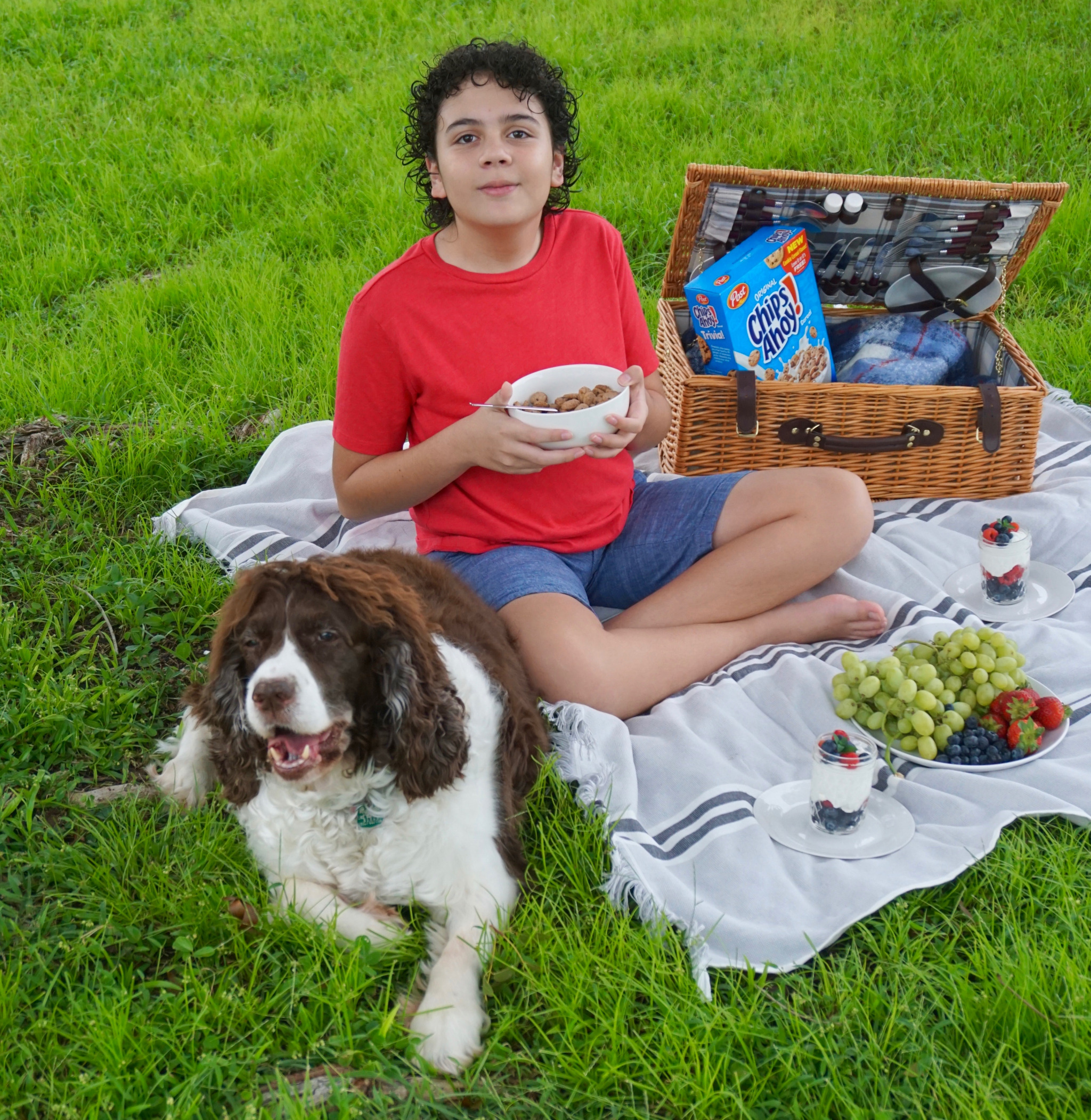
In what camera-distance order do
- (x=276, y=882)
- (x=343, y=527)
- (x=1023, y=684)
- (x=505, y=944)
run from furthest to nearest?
1. (x=343, y=527)
2. (x=1023, y=684)
3. (x=276, y=882)
4. (x=505, y=944)

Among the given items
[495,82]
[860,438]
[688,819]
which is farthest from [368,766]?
[860,438]

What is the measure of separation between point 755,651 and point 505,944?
113 cm

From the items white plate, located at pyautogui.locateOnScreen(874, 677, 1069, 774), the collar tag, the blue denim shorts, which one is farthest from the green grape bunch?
the collar tag

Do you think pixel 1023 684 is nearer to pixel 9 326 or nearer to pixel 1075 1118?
pixel 1075 1118

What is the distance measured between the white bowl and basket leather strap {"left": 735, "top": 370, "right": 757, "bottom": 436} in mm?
761

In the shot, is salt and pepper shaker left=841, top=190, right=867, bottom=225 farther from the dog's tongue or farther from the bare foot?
the dog's tongue

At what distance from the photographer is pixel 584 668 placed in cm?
240

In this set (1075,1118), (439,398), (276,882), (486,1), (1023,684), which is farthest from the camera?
(486,1)

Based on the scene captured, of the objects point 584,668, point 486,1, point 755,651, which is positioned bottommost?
point 755,651

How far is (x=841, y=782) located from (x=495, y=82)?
5.54 ft

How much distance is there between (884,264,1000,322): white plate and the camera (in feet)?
11.1

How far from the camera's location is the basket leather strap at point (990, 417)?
315cm

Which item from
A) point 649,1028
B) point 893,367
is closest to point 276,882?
point 649,1028

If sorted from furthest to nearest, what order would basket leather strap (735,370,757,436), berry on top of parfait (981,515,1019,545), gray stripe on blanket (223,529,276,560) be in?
basket leather strap (735,370,757,436)
gray stripe on blanket (223,529,276,560)
berry on top of parfait (981,515,1019,545)
